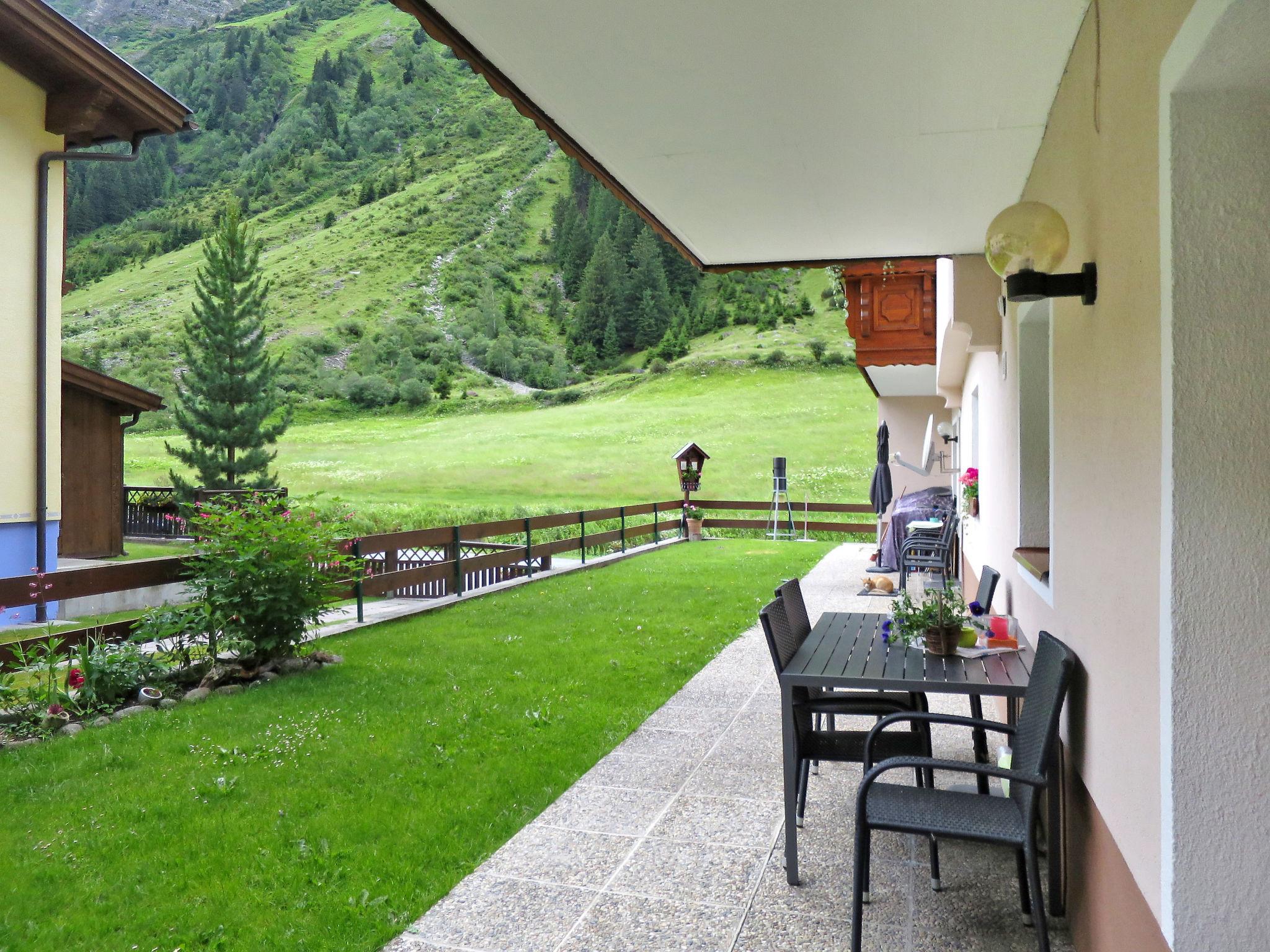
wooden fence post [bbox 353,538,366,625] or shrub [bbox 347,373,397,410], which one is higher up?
shrub [bbox 347,373,397,410]

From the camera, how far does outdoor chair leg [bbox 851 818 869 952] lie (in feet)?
7.41

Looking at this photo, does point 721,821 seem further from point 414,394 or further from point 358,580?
point 414,394

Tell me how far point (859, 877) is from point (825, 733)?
88 cm

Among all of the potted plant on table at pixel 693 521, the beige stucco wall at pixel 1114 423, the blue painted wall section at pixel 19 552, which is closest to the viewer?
the beige stucco wall at pixel 1114 423

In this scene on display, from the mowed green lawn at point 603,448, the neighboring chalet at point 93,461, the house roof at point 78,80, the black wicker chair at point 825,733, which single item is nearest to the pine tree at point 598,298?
the mowed green lawn at point 603,448

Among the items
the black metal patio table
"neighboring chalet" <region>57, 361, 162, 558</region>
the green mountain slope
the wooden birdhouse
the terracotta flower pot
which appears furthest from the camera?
the green mountain slope

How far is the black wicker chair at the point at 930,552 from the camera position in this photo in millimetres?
8898

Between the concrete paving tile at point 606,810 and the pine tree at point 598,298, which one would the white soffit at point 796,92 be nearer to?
the concrete paving tile at point 606,810

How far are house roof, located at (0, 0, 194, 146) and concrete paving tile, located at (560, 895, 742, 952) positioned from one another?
31.3ft

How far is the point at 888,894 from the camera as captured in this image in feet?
8.80

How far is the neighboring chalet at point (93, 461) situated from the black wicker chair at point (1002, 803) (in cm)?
1265

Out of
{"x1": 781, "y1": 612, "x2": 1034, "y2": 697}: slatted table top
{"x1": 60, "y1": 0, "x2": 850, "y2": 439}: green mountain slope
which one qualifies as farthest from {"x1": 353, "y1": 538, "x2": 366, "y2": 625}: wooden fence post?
{"x1": 60, "y1": 0, "x2": 850, "y2": 439}: green mountain slope

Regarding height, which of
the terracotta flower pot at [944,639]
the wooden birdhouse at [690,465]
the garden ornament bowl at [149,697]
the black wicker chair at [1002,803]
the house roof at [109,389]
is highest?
the house roof at [109,389]

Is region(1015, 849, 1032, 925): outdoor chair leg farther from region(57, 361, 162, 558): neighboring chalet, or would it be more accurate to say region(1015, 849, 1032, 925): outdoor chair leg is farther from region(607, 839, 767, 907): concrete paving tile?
region(57, 361, 162, 558): neighboring chalet
